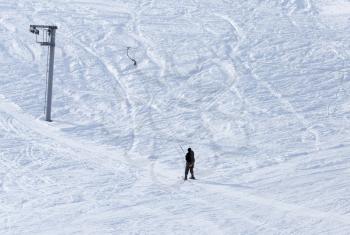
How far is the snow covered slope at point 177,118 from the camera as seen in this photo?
62.0 ft

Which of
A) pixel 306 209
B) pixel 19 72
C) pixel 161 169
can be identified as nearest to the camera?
pixel 306 209

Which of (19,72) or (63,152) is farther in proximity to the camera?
(19,72)

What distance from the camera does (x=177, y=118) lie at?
28469mm

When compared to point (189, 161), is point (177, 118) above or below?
above

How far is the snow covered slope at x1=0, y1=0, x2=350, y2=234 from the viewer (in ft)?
62.0

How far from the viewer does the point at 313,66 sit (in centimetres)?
3412

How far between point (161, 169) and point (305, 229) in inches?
257

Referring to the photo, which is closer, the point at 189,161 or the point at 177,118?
the point at 189,161

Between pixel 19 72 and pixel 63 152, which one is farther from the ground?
pixel 19 72

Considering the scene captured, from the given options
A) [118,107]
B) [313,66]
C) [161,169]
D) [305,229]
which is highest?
[313,66]

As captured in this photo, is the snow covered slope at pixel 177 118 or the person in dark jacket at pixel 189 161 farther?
the person in dark jacket at pixel 189 161

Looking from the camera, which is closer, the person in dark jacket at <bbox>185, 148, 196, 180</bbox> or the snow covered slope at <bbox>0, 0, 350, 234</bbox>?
the snow covered slope at <bbox>0, 0, 350, 234</bbox>

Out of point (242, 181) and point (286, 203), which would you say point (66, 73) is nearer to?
point (242, 181)

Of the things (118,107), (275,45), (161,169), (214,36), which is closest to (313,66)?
(275,45)
